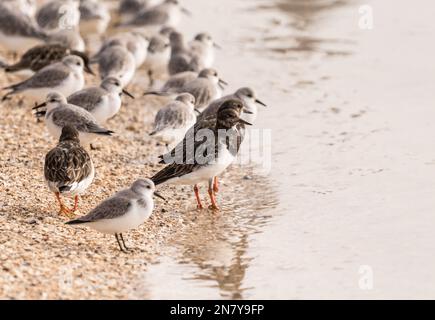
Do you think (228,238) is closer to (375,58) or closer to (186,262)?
(186,262)

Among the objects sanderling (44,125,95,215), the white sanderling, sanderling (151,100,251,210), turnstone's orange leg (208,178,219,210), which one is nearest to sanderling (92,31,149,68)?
the white sanderling

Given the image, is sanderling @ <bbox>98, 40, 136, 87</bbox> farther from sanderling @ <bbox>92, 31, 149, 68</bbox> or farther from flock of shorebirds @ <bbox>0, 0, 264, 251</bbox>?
sanderling @ <bbox>92, 31, 149, 68</bbox>

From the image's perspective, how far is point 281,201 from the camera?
11.1m

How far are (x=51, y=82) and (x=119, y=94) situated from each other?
41.8 inches

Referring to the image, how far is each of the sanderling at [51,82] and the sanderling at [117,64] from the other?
3.37ft

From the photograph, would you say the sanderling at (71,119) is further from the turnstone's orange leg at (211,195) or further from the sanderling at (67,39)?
the sanderling at (67,39)

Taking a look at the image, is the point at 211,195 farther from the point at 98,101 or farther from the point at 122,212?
the point at 98,101

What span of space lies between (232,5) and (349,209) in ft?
41.8

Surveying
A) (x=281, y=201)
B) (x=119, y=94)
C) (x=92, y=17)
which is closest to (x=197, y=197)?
(x=281, y=201)

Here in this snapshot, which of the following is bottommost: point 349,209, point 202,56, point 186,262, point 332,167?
point 186,262

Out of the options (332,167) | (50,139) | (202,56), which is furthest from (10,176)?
(202,56)

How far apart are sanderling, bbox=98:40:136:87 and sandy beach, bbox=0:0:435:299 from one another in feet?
1.82

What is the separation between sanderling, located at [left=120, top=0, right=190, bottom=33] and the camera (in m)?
19.4
